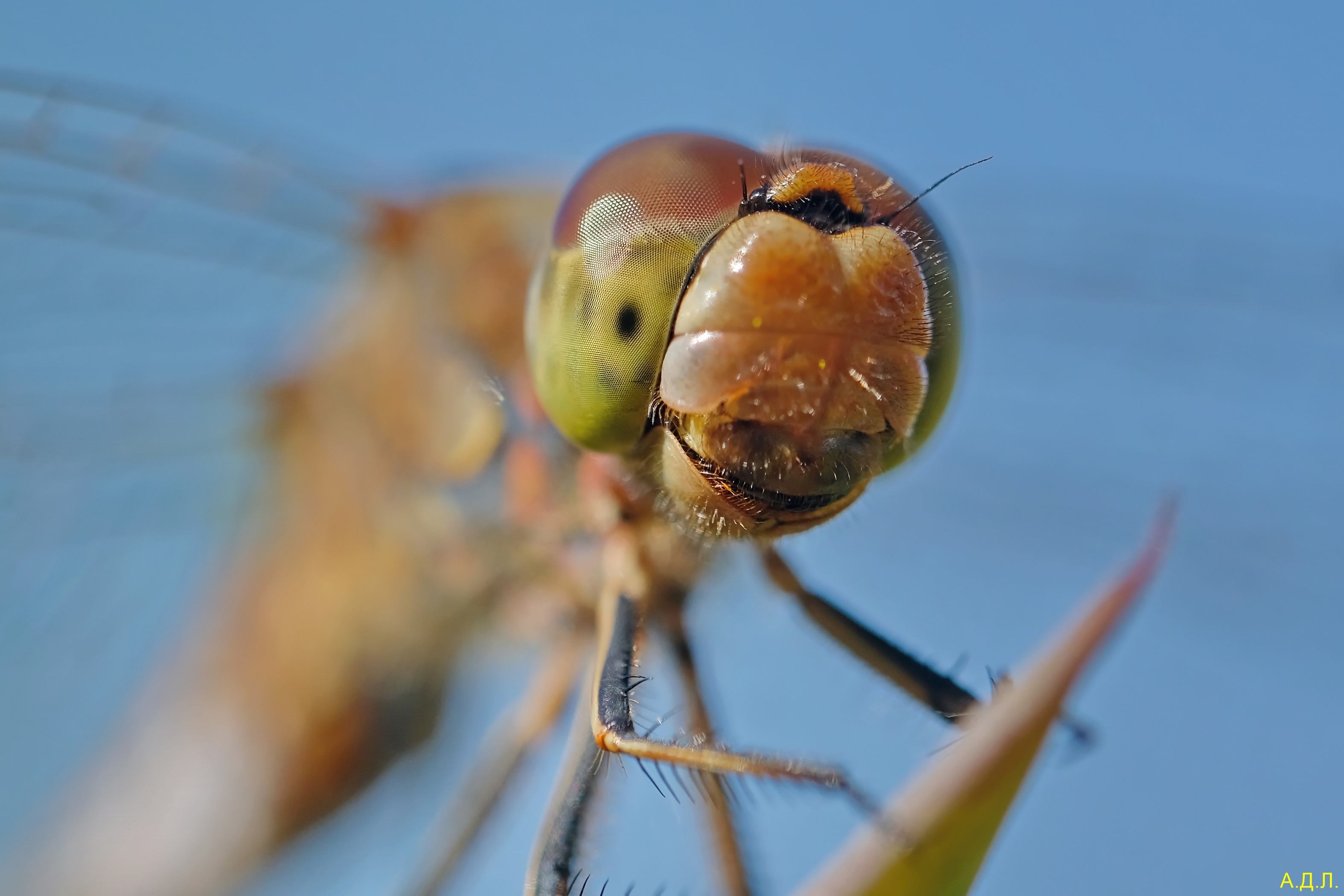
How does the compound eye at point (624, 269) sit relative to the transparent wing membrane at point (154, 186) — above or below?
below

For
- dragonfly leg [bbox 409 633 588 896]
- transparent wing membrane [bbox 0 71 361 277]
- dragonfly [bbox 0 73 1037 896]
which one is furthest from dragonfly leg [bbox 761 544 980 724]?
transparent wing membrane [bbox 0 71 361 277]

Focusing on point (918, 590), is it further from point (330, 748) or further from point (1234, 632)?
point (330, 748)

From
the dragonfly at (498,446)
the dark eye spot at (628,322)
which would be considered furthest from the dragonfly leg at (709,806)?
the dark eye spot at (628,322)

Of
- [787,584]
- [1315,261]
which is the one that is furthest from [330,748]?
[1315,261]

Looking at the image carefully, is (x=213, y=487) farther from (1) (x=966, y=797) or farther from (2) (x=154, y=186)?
(1) (x=966, y=797)

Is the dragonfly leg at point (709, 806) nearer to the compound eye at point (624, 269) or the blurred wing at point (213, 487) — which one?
the blurred wing at point (213, 487)

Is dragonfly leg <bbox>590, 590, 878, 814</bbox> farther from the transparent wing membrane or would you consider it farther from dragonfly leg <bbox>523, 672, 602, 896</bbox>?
the transparent wing membrane
